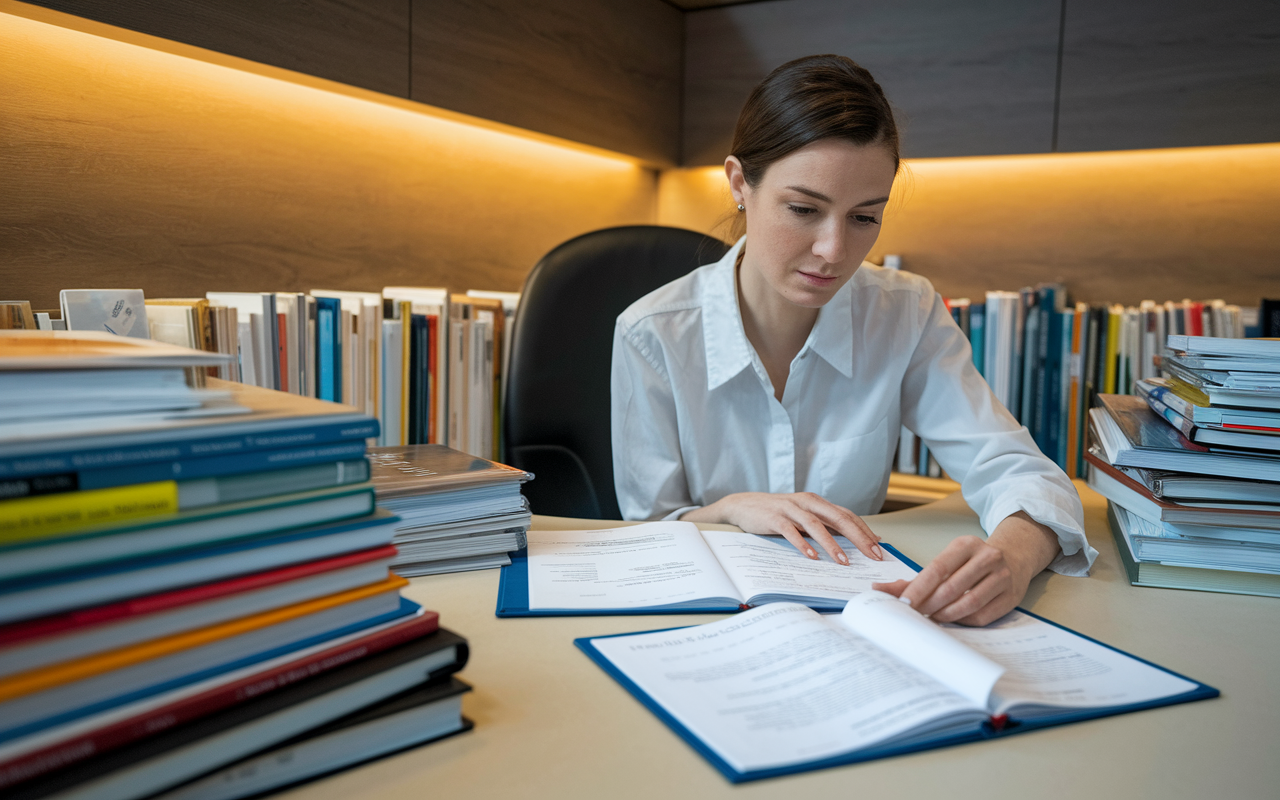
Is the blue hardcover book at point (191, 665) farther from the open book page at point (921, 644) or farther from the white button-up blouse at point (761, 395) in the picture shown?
the white button-up blouse at point (761, 395)

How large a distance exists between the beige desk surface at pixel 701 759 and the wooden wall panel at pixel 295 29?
3.32 ft

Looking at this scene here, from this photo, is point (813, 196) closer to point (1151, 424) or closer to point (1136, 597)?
point (1151, 424)

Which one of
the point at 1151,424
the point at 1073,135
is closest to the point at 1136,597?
the point at 1151,424

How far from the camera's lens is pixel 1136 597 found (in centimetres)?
82

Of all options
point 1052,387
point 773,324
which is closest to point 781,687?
point 773,324

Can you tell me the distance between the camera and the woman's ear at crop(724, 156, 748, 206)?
131 cm

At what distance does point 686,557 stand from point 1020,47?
1.71m

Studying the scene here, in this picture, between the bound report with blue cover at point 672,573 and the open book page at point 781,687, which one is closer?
the open book page at point 781,687

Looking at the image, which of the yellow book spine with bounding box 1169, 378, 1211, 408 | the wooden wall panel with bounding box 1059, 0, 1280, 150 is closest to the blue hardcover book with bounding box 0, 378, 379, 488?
the yellow book spine with bounding box 1169, 378, 1211, 408

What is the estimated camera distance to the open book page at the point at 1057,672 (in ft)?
1.87

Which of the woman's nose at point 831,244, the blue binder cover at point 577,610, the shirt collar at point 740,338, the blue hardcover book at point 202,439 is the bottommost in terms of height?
the blue binder cover at point 577,610

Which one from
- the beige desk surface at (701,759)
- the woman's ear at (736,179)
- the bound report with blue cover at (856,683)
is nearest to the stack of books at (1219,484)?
the beige desk surface at (701,759)

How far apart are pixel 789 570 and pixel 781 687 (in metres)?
0.27

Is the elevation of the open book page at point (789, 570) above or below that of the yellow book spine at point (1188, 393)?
below
